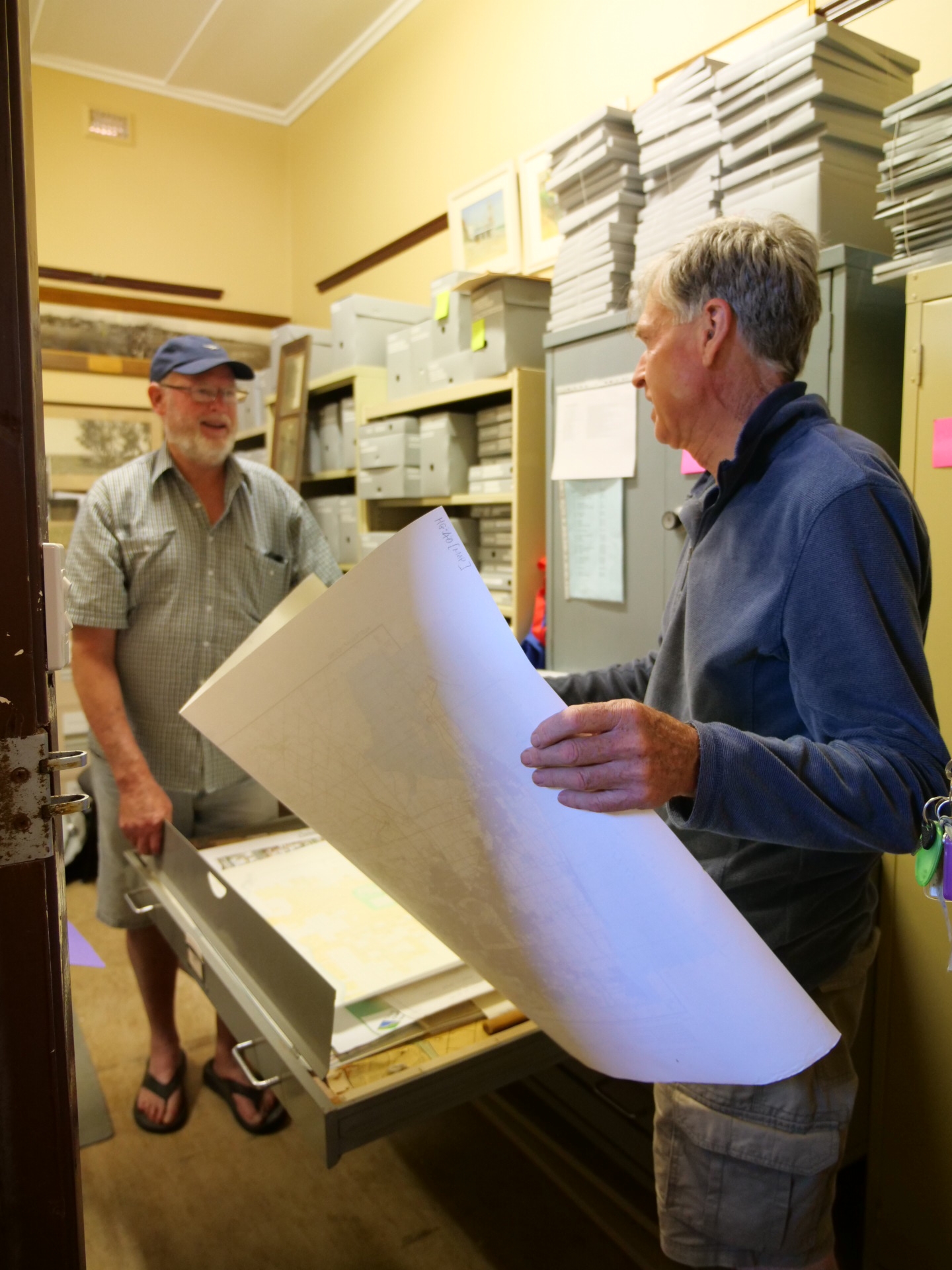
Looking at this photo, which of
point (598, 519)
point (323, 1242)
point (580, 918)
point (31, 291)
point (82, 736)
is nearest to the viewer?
point (31, 291)

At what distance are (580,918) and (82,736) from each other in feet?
13.3

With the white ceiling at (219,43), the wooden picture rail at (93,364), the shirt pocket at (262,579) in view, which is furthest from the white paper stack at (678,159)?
the wooden picture rail at (93,364)

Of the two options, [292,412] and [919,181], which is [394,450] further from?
[919,181]

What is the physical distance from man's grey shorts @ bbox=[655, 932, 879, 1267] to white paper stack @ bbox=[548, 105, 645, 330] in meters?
1.69

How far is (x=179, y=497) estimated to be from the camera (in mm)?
1998

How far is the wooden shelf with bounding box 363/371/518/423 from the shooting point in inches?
102

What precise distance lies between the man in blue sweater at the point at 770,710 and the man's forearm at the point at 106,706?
1190 millimetres

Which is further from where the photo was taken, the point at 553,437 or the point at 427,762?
the point at 553,437

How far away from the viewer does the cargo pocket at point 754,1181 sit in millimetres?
993

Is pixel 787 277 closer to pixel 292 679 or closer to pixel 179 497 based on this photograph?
pixel 292 679

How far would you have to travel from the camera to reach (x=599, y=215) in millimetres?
2248

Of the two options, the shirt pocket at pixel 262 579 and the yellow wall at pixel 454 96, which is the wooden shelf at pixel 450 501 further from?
the yellow wall at pixel 454 96

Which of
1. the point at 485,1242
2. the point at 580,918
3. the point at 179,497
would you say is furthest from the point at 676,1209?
the point at 179,497

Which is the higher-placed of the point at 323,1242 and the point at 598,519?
the point at 598,519
